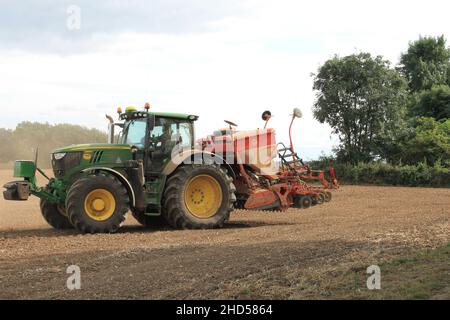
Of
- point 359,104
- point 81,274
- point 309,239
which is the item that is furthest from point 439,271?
point 359,104

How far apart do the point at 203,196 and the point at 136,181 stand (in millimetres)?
1569

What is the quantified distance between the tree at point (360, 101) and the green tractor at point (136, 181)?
19.7 metres

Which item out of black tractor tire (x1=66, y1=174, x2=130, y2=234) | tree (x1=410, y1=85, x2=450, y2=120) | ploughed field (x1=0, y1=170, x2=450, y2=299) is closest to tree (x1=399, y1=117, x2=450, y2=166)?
tree (x1=410, y1=85, x2=450, y2=120)

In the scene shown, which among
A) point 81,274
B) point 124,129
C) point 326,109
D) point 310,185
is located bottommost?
point 81,274

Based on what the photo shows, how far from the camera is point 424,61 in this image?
4478 cm

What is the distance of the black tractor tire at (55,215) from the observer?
12.6m

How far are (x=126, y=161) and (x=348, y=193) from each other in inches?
516

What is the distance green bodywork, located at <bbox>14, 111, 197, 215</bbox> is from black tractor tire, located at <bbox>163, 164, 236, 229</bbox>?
253 millimetres

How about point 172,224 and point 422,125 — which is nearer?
point 172,224

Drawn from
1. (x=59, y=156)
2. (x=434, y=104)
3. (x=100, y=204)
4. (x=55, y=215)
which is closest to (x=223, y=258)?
(x=100, y=204)

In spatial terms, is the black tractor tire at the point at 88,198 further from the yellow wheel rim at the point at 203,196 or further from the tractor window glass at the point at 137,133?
the yellow wheel rim at the point at 203,196

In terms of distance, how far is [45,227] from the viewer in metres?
13.7

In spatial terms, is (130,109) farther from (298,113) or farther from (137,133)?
(298,113)

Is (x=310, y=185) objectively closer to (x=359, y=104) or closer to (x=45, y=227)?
(x=45, y=227)
